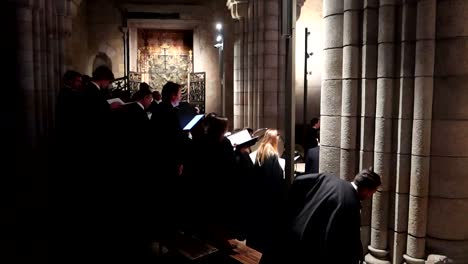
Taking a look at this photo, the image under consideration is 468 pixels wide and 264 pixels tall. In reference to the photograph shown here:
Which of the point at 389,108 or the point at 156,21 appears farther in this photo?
A: the point at 156,21

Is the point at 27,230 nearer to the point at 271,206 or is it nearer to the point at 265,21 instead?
the point at 271,206

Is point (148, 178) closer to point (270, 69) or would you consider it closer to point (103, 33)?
point (270, 69)

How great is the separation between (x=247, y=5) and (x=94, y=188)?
5.57 m

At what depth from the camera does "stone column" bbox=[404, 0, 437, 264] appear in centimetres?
279

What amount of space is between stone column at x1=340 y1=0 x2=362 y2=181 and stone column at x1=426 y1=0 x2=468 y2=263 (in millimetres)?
551

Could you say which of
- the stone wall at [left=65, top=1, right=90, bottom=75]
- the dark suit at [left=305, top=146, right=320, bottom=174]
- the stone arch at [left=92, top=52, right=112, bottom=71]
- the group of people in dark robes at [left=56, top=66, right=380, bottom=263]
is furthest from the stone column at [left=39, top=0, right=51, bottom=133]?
the stone arch at [left=92, top=52, right=112, bottom=71]

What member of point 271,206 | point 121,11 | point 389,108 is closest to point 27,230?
point 271,206

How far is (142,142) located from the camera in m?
4.48

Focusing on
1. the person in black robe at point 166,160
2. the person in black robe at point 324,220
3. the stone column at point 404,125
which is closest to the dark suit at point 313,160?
the person in black robe at point 166,160

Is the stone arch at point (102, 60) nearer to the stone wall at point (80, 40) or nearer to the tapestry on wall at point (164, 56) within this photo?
the stone wall at point (80, 40)

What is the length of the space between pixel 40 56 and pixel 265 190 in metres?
5.27

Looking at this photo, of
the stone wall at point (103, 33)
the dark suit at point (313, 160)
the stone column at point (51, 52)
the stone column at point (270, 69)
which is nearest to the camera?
the dark suit at point (313, 160)

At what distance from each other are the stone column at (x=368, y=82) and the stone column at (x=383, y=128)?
0.16ft

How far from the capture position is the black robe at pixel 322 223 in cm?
228
